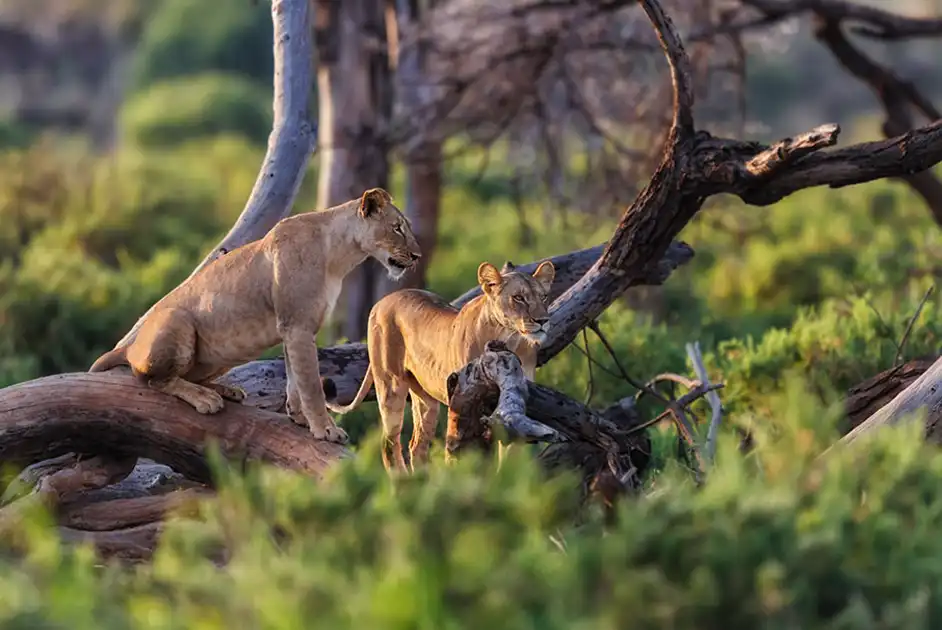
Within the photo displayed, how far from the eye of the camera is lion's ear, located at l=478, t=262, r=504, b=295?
5.16 meters

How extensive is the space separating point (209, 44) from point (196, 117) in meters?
8.44

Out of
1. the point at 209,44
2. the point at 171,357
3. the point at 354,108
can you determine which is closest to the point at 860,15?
the point at 354,108

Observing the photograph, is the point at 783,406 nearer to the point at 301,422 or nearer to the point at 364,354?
the point at 301,422

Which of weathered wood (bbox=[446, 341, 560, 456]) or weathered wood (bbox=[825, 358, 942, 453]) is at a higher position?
weathered wood (bbox=[446, 341, 560, 456])

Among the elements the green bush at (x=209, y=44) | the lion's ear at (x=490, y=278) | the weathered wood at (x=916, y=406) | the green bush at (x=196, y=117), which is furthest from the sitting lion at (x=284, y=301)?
the green bush at (x=209, y=44)

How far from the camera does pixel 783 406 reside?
423 cm

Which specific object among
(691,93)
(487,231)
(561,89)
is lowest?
(487,231)

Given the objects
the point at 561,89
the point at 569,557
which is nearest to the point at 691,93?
the point at 569,557

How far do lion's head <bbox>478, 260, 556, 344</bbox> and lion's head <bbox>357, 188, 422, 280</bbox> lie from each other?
0.91ft

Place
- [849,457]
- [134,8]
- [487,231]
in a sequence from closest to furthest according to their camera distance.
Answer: [849,457], [487,231], [134,8]

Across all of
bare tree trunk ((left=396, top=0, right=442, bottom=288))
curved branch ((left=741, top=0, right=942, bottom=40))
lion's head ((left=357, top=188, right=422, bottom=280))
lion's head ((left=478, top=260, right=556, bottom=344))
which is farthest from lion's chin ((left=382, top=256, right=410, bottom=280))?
bare tree trunk ((left=396, top=0, right=442, bottom=288))

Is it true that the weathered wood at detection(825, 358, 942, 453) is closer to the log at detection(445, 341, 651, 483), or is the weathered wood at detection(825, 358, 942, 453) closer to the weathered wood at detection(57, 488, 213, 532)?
the log at detection(445, 341, 651, 483)

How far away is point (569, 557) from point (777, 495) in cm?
60

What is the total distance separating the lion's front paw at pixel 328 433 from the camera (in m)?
4.89
